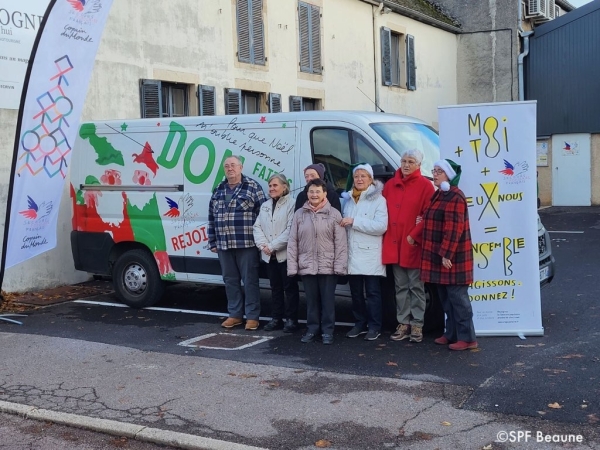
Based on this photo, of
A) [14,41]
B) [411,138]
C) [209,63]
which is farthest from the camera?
[209,63]

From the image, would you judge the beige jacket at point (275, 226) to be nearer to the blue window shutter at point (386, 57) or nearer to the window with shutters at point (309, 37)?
the window with shutters at point (309, 37)

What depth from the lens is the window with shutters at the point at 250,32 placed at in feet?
48.8

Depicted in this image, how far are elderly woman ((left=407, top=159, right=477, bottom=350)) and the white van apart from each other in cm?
86

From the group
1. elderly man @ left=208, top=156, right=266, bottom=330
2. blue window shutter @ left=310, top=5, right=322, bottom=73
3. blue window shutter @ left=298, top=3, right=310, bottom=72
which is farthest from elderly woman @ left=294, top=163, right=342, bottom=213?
blue window shutter @ left=310, top=5, right=322, bottom=73

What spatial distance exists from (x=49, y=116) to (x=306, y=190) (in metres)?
3.07

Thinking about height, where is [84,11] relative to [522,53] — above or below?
below

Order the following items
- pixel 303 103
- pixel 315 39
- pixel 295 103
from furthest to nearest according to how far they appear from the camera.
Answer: pixel 315 39 < pixel 303 103 < pixel 295 103

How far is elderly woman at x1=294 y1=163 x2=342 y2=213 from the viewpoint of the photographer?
768 centimetres

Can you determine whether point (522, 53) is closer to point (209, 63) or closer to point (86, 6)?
point (209, 63)

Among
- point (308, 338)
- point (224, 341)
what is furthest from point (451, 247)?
point (224, 341)

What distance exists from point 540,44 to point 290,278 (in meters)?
19.5

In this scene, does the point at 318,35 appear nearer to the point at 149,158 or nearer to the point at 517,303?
the point at 149,158

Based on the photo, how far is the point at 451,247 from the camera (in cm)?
704

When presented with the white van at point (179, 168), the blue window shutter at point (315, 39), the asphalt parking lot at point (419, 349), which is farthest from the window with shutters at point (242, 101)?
the white van at point (179, 168)
